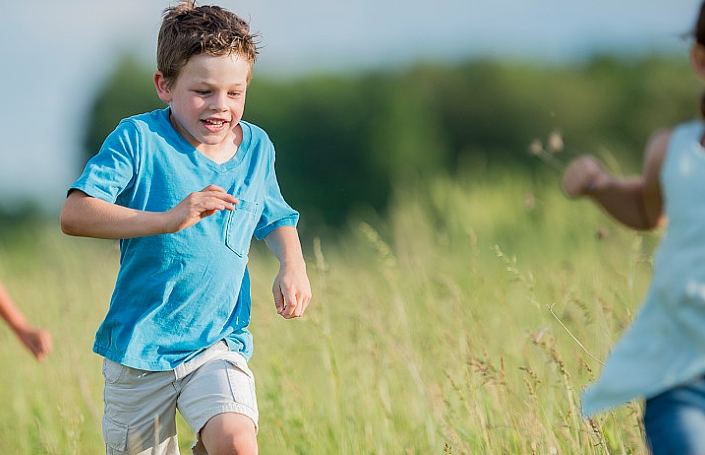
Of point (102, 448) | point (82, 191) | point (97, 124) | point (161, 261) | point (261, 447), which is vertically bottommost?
point (97, 124)

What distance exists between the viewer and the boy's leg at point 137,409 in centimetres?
315

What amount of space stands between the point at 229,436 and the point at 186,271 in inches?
21.0

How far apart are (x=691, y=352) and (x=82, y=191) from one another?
68.8 inches

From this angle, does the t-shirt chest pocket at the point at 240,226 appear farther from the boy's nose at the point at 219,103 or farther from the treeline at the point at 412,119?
Result: the treeline at the point at 412,119

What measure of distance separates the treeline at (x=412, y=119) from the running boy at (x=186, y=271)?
17.8m

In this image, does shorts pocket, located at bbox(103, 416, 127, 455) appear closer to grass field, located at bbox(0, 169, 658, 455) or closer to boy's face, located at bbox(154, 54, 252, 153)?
grass field, located at bbox(0, 169, 658, 455)

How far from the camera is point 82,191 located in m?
2.95

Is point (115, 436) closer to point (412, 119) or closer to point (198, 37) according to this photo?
point (198, 37)

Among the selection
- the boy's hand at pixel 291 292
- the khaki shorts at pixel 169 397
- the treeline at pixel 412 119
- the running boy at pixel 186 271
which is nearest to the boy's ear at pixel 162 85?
the running boy at pixel 186 271

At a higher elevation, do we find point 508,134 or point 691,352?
point 691,352

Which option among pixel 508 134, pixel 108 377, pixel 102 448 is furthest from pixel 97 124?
pixel 108 377

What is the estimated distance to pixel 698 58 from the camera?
7.47ft

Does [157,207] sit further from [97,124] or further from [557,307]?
[97,124]

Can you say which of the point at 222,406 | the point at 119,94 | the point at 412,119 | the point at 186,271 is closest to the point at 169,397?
the point at 222,406
